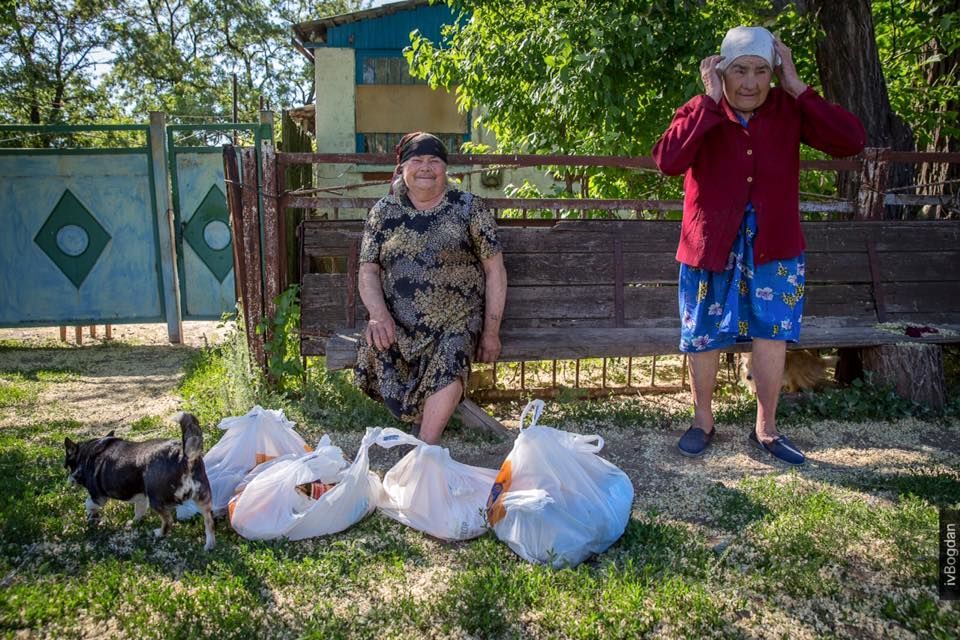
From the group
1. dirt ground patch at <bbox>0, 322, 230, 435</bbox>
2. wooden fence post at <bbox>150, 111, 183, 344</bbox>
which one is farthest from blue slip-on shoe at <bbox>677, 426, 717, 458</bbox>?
wooden fence post at <bbox>150, 111, 183, 344</bbox>

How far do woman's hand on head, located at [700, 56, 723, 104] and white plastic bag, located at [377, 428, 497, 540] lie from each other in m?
2.01

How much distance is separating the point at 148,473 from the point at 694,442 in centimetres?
251

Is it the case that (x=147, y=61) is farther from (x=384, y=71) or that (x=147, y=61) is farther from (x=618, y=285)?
(x=618, y=285)

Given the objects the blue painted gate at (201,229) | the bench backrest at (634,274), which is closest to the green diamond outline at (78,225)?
the blue painted gate at (201,229)

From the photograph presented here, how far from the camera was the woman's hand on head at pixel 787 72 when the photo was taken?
323 cm

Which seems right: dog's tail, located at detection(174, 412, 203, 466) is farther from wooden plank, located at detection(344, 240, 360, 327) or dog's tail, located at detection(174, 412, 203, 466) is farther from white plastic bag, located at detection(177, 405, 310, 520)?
wooden plank, located at detection(344, 240, 360, 327)

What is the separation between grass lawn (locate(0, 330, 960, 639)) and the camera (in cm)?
211

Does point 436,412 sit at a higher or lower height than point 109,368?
higher

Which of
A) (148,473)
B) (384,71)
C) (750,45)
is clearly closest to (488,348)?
(148,473)

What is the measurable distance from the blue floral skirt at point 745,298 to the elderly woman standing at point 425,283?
38.3 inches

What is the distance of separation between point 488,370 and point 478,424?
1.20 metres

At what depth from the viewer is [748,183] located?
3.30m

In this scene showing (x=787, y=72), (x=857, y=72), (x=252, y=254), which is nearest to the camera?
(x=787, y=72)

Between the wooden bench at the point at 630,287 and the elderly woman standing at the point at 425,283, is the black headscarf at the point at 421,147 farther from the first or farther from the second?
the wooden bench at the point at 630,287
